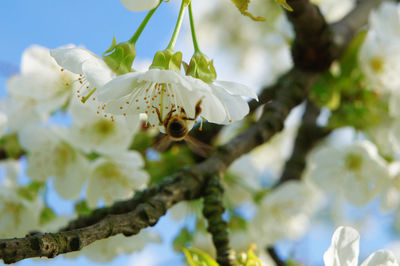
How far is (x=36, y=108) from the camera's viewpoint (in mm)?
1527

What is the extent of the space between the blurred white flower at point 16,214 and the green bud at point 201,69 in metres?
0.97

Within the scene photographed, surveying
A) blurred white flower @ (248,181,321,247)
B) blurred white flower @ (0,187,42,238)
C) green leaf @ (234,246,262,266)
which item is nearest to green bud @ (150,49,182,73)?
green leaf @ (234,246,262,266)

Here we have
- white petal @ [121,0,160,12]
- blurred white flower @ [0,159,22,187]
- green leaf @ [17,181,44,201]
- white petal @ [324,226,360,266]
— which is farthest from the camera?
blurred white flower @ [0,159,22,187]

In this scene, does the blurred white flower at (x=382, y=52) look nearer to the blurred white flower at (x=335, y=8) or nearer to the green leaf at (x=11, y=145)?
the green leaf at (x=11, y=145)

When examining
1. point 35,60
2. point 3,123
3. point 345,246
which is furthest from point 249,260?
point 35,60

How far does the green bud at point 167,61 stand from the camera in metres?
0.71

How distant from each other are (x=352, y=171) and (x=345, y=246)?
107cm

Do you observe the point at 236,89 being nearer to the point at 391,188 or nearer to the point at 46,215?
the point at 46,215

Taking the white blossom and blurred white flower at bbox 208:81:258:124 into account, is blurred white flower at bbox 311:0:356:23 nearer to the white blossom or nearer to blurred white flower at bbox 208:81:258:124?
the white blossom

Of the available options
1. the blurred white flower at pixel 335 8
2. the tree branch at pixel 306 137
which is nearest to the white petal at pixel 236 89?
the tree branch at pixel 306 137

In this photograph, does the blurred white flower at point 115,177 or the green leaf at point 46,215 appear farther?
the green leaf at point 46,215

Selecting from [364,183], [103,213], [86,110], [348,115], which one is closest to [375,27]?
[348,115]

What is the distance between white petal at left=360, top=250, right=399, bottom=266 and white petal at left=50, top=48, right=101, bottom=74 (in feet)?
1.96

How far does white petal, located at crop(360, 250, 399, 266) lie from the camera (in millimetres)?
773
